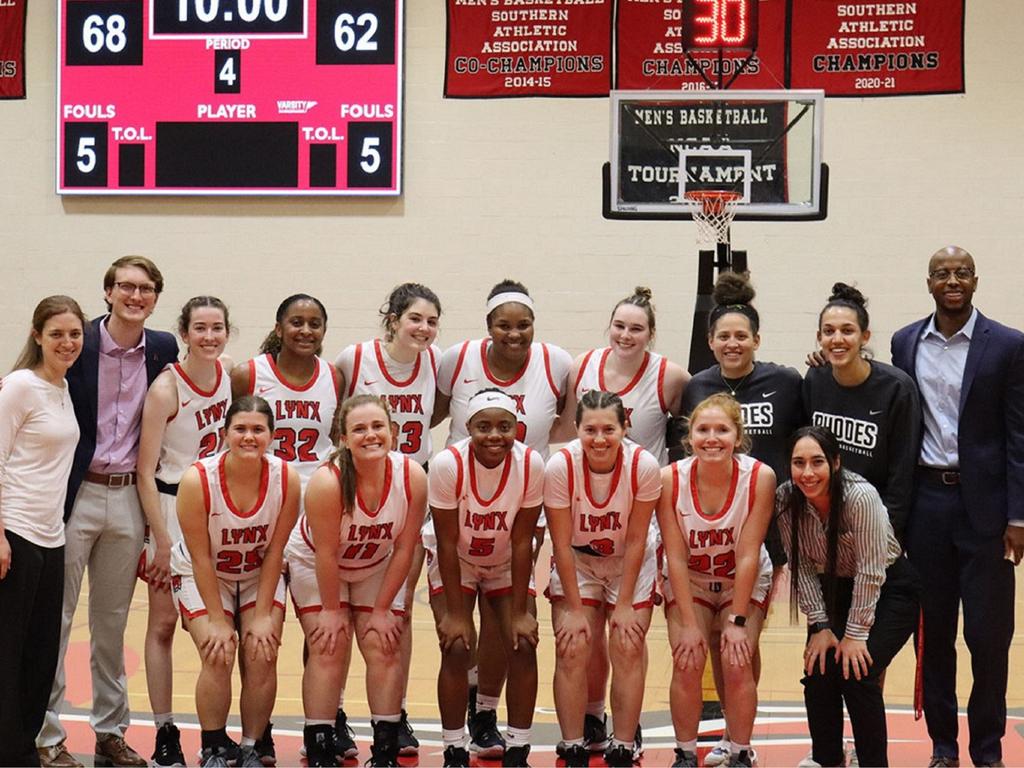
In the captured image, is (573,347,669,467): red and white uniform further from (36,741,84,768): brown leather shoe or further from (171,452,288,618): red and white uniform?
(36,741,84,768): brown leather shoe

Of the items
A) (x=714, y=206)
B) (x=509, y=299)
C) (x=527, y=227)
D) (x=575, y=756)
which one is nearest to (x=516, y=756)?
(x=575, y=756)

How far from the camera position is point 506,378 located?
524 cm

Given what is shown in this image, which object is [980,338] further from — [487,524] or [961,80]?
[961,80]

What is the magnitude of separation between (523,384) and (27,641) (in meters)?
2.13

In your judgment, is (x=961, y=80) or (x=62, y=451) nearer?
(x=62, y=451)

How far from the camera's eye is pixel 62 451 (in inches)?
176

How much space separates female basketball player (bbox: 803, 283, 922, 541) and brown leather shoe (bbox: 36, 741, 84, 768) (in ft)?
10.2

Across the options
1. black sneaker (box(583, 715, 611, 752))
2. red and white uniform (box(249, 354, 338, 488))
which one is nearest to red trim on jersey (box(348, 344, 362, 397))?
red and white uniform (box(249, 354, 338, 488))

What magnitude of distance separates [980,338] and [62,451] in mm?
3401

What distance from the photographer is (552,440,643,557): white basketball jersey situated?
185 inches

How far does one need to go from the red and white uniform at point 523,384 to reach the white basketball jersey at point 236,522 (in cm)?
82

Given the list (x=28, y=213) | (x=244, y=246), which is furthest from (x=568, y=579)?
(x=28, y=213)

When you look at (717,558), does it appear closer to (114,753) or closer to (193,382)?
(193,382)

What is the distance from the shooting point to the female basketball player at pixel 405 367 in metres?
5.27
